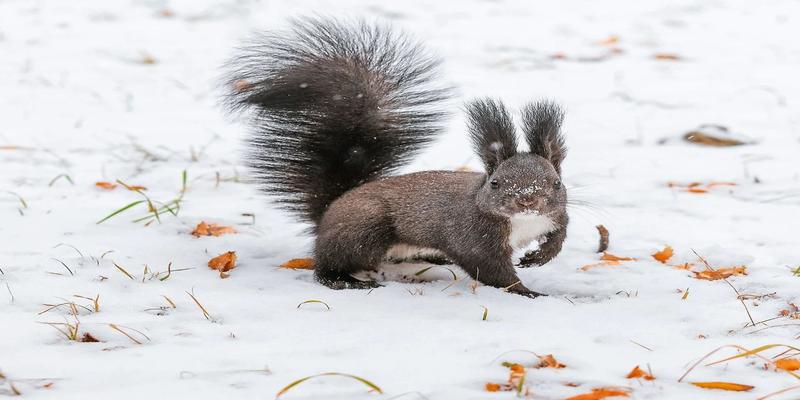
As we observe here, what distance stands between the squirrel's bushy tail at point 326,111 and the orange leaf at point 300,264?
0.49 feet

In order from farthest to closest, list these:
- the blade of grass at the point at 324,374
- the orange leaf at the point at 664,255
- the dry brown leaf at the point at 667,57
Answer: the dry brown leaf at the point at 667,57, the orange leaf at the point at 664,255, the blade of grass at the point at 324,374

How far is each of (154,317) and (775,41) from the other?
5.15 metres

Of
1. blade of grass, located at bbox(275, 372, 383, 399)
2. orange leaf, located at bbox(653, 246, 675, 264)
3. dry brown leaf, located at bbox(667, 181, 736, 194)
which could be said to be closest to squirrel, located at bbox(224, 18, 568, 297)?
orange leaf, located at bbox(653, 246, 675, 264)

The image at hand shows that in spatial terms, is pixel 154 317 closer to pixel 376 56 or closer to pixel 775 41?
pixel 376 56

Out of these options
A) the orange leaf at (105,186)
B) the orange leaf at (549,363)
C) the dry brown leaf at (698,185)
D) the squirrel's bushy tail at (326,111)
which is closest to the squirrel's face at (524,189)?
the squirrel's bushy tail at (326,111)

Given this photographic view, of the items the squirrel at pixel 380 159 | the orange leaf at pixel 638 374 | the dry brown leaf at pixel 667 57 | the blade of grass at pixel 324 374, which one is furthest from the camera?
the dry brown leaf at pixel 667 57

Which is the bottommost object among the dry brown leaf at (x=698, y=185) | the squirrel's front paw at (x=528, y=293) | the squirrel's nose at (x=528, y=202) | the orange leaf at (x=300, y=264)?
the orange leaf at (x=300, y=264)

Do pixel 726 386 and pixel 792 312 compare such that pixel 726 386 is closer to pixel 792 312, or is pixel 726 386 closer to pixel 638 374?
pixel 638 374

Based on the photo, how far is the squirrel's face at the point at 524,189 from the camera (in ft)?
8.64

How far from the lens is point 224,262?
2934 millimetres

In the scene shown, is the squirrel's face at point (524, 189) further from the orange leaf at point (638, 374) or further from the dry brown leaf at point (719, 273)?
the orange leaf at point (638, 374)

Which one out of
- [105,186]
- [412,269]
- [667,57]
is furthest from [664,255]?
[667,57]

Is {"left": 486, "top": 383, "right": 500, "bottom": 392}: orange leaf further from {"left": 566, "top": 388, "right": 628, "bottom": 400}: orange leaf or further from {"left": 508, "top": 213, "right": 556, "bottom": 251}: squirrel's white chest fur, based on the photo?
{"left": 508, "top": 213, "right": 556, "bottom": 251}: squirrel's white chest fur

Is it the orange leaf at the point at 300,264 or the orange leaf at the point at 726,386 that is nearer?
the orange leaf at the point at 726,386
